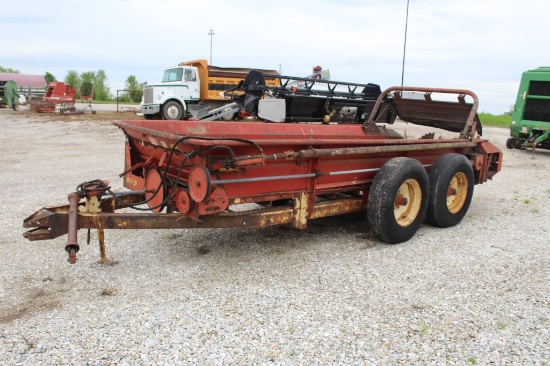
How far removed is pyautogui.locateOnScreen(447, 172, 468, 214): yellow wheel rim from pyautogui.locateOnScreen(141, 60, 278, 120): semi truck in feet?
41.7

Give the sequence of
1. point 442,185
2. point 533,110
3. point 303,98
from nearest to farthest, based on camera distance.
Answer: point 442,185, point 303,98, point 533,110

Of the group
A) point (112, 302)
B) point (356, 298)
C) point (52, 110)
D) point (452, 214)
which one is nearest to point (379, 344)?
point (356, 298)

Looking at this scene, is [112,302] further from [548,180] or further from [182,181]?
[548,180]

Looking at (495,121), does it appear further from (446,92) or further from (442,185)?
(442,185)

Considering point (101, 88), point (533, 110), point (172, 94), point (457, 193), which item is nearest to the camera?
point (457, 193)

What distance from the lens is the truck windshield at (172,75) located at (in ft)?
65.8

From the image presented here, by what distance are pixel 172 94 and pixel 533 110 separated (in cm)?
1325

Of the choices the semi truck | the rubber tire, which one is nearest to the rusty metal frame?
the rubber tire

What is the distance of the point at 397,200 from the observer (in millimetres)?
4727

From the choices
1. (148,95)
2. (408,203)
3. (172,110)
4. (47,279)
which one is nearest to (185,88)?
(172,110)

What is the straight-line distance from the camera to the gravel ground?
9.19 feet

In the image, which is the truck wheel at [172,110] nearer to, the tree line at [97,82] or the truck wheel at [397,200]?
the truck wheel at [397,200]

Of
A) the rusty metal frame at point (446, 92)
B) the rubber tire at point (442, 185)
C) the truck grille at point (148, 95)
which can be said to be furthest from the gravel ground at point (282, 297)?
the truck grille at point (148, 95)

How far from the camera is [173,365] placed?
8.59 feet
